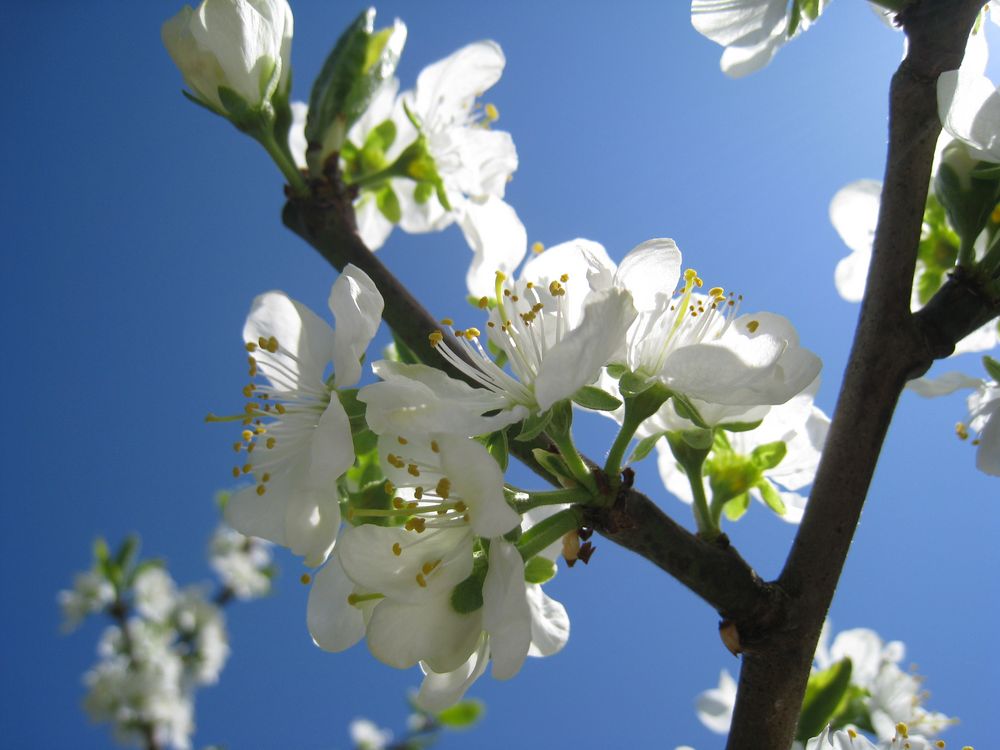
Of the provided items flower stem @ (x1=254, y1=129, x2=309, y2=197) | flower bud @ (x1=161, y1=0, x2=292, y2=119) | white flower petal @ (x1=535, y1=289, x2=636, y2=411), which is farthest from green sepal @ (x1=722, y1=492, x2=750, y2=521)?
flower bud @ (x1=161, y1=0, x2=292, y2=119)

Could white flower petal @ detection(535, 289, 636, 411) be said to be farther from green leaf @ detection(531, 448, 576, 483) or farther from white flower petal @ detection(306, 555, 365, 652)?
white flower petal @ detection(306, 555, 365, 652)

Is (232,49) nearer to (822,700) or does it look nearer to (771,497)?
(771,497)

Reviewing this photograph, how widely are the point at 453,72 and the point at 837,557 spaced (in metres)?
1.05

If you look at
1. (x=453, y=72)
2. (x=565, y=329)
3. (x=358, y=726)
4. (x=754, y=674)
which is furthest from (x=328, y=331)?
(x=358, y=726)

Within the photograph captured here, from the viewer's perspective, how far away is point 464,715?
3.11 meters

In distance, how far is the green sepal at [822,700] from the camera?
0.99 meters

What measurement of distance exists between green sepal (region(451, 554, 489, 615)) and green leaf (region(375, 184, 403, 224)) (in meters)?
0.97

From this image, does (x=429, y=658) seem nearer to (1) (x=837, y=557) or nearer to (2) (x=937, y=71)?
(1) (x=837, y=557)

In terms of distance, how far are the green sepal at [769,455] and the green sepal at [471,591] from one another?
1.54ft

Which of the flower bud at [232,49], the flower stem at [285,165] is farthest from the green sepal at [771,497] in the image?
the flower bud at [232,49]

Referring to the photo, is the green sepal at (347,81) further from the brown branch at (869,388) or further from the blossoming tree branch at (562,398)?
the brown branch at (869,388)

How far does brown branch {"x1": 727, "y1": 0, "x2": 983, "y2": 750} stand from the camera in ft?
2.72

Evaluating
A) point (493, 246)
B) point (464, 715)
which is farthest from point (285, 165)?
point (464, 715)

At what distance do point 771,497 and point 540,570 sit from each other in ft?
1.41
